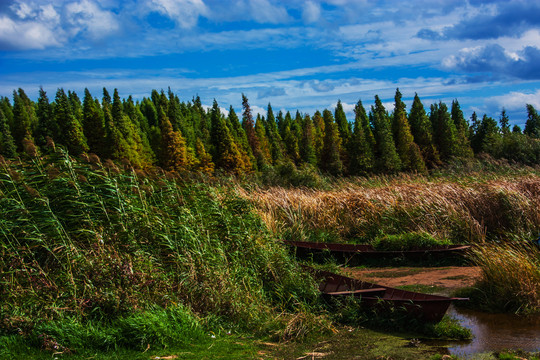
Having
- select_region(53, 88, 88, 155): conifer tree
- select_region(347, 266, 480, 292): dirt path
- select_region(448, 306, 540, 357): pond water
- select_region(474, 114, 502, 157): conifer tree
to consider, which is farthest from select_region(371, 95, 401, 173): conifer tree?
select_region(448, 306, 540, 357): pond water

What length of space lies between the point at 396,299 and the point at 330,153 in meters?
35.1

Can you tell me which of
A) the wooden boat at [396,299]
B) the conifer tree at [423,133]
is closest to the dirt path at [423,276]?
the wooden boat at [396,299]

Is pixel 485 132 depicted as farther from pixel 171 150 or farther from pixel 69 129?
pixel 69 129

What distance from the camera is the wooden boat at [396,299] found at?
6066mm

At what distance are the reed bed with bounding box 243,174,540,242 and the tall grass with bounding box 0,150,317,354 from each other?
152 inches

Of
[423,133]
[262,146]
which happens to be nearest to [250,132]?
[262,146]

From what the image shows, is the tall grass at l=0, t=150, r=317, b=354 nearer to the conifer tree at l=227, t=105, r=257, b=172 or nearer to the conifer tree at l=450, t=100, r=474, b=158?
the conifer tree at l=227, t=105, r=257, b=172

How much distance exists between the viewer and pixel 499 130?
136 feet

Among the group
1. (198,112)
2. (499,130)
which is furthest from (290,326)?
(198,112)

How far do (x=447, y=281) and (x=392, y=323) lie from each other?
9.53ft

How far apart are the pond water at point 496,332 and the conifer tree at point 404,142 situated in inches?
1212

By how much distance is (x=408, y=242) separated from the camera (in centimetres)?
1070

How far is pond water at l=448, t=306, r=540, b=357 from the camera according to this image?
18.4 feet

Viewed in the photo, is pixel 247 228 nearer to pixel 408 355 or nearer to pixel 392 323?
pixel 392 323
